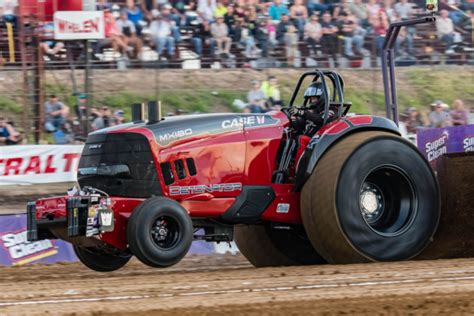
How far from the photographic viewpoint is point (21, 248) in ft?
36.5

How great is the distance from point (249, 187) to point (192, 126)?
29.2 inches

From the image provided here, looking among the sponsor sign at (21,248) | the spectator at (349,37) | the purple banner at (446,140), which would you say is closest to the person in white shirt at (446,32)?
the spectator at (349,37)

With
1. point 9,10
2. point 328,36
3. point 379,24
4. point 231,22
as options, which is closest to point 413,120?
point 328,36

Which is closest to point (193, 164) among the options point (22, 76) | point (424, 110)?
point (22, 76)

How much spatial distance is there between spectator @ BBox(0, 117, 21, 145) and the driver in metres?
7.16

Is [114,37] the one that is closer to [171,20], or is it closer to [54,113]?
[171,20]

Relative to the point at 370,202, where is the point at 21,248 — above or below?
below

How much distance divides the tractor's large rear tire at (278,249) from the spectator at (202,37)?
8.37 meters

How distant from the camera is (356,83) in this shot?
1744 cm

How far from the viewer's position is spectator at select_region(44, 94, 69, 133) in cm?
1494

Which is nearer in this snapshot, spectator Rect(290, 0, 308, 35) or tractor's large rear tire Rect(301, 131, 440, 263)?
tractor's large rear tire Rect(301, 131, 440, 263)

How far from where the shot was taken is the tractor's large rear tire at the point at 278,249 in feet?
30.1

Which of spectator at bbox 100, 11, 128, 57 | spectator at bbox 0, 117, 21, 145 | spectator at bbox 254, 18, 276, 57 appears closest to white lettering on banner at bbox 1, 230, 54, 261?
spectator at bbox 0, 117, 21, 145

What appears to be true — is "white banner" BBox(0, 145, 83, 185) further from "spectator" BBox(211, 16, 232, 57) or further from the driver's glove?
the driver's glove
